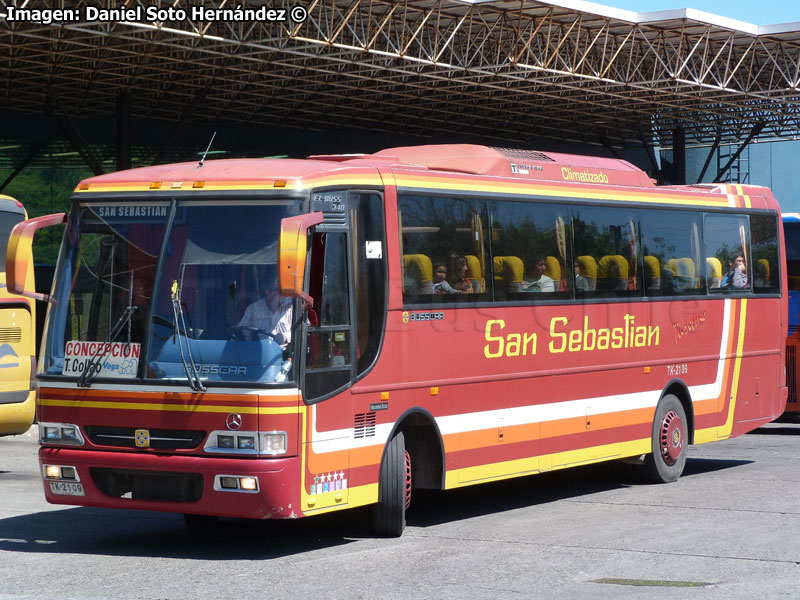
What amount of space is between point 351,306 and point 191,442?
158 cm

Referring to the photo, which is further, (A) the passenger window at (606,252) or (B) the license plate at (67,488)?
(A) the passenger window at (606,252)

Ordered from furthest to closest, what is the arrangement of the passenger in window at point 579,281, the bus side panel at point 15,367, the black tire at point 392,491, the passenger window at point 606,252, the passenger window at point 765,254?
the passenger window at point 765,254 → the bus side panel at point 15,367 → the passenger window at point 606,252 → the passenger in window at point 579,281 → the black tire at point 392,491

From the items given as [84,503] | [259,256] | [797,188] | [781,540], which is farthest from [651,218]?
[797,188]

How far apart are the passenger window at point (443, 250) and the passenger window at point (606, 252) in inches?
62.0

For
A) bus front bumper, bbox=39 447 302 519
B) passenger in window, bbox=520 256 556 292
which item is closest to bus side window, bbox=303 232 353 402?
bus front bumper, bbox=39 447 302 519

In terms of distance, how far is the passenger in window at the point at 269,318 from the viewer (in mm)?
9375

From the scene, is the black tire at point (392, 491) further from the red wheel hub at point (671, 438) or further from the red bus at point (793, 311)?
the red bus at point (793, 311)

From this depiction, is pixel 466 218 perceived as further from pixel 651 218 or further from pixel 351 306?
pixel 651 218

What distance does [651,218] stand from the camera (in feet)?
46.4

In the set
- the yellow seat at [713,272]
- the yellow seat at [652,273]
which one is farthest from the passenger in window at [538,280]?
the yellow seat at [713,272]

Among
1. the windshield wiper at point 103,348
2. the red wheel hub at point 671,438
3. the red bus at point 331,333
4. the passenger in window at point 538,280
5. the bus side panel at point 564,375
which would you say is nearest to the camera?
the red bus at point 331,333

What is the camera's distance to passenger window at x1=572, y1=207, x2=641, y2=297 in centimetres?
1295

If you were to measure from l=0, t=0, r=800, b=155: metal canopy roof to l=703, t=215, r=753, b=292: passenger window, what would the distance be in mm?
14018

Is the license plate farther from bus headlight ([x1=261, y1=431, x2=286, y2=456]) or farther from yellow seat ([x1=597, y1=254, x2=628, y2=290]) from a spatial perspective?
yellow seat ([x1=597, y1=254, x2=628, y2=290])
